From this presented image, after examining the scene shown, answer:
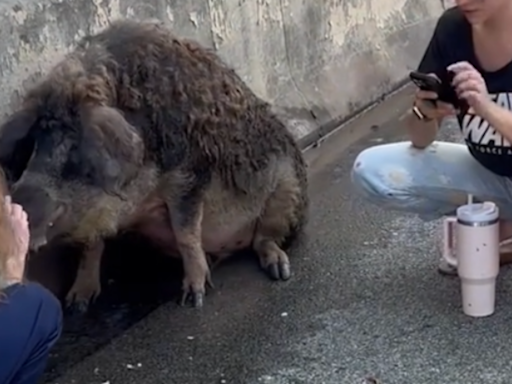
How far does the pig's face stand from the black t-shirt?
4.28ft

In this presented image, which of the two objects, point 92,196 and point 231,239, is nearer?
point 92,196

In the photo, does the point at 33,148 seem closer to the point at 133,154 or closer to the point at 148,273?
the point at 133,154

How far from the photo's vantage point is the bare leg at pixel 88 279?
18.4ft

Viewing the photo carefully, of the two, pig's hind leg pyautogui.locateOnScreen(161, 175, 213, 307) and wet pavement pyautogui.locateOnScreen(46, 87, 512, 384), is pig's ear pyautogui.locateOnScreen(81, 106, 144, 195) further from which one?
wet pavement pyautogui.locateOnScreen(46, 87, 512, 384)

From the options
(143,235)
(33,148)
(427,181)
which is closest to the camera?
(33,148)

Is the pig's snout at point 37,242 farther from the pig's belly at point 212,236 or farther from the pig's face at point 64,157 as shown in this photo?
the pig's belly at point 212,236

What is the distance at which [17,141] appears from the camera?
5.03m

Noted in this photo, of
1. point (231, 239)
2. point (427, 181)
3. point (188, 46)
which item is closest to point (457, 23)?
point (427, 181)

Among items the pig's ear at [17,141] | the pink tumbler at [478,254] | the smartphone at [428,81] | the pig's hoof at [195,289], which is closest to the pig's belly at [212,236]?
the pig's hoof at [195,289]

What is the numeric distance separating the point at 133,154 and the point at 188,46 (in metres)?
0.72

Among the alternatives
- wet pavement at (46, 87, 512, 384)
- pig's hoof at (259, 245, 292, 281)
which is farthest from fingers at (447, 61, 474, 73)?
pig's hoof at (259, 245, 292, 281)

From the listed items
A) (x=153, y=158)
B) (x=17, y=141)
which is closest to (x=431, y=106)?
(x=153, y=158)

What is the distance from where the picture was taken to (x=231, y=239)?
6.02 m

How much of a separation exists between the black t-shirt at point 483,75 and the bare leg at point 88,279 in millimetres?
1687
